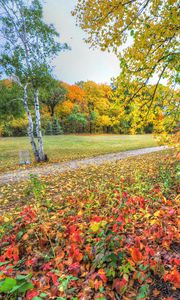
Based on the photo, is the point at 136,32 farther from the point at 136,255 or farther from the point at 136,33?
the point at 136,255

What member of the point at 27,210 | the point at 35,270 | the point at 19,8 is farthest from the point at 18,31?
the point at 35,270

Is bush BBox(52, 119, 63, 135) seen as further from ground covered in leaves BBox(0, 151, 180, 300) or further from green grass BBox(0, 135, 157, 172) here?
ground covered in leaves BBox(0, 151, 180, 300)

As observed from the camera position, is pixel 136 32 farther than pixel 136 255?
Yes

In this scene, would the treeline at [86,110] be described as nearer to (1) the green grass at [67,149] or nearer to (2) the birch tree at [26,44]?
(2) the birch tree at [26,44]

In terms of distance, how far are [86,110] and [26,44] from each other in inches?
1304

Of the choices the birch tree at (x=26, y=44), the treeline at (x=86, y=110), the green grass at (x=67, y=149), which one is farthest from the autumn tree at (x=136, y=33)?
the green grass at (x=67, y=149)

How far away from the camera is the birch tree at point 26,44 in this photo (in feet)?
30.2

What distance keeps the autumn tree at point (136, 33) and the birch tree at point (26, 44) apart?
5.61m

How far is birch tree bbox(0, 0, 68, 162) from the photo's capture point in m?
9.20

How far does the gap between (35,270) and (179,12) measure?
4.83 meters

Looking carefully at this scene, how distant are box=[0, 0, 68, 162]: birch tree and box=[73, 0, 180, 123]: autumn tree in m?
5.61

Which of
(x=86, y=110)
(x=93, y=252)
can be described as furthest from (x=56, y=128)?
(x=93, y=252)

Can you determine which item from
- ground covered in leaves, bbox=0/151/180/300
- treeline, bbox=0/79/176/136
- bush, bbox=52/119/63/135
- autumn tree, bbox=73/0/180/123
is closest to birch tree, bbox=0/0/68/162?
treeline, bbox=0/79/176/136

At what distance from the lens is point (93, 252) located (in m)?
2.32
